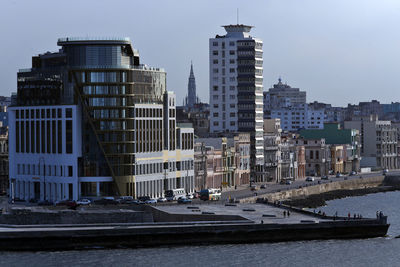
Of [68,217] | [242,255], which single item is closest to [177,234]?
[242,255]

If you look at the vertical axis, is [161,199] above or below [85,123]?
below

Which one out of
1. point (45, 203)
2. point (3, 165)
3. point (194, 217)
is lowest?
point (194, 217)

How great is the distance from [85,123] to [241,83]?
5473 cm

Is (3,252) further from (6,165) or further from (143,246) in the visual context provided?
(6,165)

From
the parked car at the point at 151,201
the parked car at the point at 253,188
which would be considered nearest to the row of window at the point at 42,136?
the parked car at the point at 151,201

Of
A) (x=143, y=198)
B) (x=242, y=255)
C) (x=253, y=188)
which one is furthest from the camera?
(x=253, y=188)

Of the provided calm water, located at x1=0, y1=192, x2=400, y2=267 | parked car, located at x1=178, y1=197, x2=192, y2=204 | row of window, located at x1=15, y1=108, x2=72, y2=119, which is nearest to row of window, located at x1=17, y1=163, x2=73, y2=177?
row of window, located at x1=15, y1=108, x2=72, y2=119

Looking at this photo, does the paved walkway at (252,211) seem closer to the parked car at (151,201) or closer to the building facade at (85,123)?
the parked car at (151,201)

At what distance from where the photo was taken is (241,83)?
188875mm

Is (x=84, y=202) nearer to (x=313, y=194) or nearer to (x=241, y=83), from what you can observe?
(x=313, y=194)

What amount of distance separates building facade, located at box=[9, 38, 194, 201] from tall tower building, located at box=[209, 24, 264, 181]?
45299mm

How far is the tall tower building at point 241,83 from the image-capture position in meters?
188

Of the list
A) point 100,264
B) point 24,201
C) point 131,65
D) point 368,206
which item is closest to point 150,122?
point 131,65

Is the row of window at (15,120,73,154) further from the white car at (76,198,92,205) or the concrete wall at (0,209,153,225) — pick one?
the concrete wall at (0,209,153,225)
